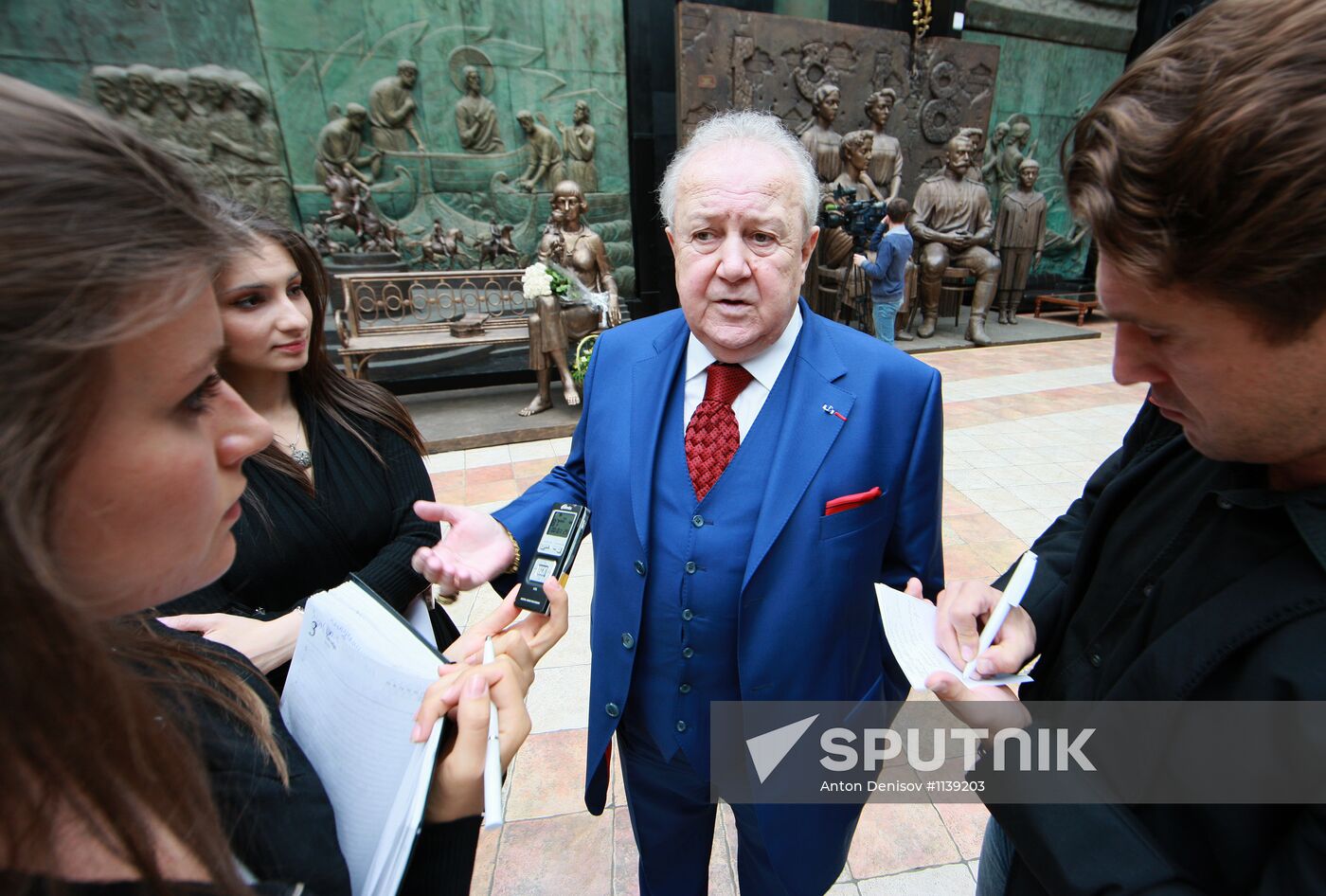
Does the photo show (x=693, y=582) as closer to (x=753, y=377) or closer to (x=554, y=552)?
(x=554, y=552)

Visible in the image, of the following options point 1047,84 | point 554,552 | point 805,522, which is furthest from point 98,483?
point 1047,84

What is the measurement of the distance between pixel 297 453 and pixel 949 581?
126 inches

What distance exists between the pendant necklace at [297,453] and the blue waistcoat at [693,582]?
3.35 feet

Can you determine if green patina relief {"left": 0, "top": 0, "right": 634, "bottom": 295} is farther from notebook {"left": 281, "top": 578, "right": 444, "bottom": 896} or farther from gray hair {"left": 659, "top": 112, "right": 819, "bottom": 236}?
notebook {"left": 281, "top": 578, "right": 444, "bottom": 896}

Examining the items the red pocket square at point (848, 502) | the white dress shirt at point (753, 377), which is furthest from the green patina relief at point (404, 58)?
the red pocket square at point (848, 502)

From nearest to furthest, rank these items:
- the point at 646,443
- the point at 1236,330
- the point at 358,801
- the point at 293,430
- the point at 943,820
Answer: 1. the point at 1236,330
2. the point at 358,801
3. the point at 646,443
4. the point at 293,430
5. the point at 943,820

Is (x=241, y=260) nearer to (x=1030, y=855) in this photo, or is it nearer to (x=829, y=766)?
(x=829, y=766)

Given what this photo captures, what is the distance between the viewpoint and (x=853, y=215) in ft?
24.3

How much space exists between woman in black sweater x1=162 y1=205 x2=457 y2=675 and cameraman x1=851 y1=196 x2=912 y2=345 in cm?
665

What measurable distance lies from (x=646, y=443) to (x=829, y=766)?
2.90 feet

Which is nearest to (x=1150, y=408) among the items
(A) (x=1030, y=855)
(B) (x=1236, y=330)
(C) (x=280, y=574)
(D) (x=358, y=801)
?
(B) (x=1236, y=330)

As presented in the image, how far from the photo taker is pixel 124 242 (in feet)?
1.59

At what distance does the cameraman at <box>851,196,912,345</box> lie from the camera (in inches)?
276

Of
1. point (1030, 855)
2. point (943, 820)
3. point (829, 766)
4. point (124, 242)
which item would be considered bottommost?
point (943, 820)
